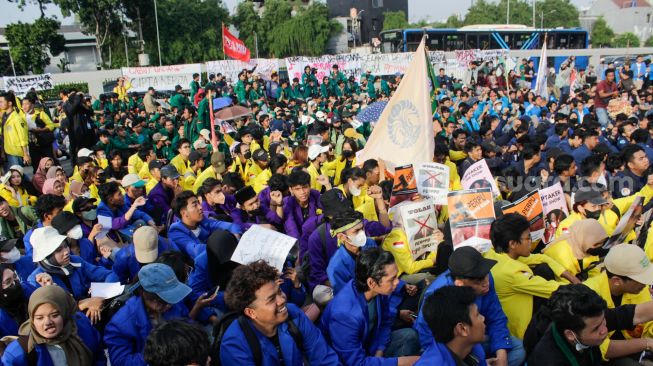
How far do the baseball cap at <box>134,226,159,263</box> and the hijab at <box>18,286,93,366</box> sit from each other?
3.01 ft

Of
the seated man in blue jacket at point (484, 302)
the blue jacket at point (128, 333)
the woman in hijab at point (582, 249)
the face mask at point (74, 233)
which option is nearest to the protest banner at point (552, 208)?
the woman in hijab at point (582, 249)

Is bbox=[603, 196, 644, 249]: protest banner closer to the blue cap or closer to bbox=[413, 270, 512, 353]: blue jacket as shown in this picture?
bbox=[413, 270, 512, 353]: blue jacket

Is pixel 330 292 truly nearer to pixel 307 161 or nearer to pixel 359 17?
pixel 307 161

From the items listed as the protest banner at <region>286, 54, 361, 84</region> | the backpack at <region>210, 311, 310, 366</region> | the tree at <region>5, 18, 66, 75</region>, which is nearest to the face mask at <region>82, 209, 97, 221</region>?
the backpack at <region>210, 311, 310, 366</region>

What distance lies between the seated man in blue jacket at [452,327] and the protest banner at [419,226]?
199 centimetres

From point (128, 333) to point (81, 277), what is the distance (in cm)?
121

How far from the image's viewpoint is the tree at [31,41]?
36312mm

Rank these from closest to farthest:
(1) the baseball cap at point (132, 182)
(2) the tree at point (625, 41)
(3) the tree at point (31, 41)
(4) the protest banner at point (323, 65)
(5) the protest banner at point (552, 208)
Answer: (5) the protest banner at point (552, 208) → (1) the baseball cap at point (132, 182) → (4) the protest banner at point (323, 65) → (3) the tree at point (31, 41) → (2) the tree at point (625, 41)

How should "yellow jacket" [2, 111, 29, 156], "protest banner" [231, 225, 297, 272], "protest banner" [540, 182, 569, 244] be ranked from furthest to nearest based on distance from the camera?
1. "yellow jacket" [2, 111, 29, 156]
2. "protest banner" [540, 182, 569, 244]
3. "protest banner" [231, 225, 297, 272]

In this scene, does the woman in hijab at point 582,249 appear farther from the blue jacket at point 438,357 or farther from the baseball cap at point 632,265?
the blue jacket at point 438,357

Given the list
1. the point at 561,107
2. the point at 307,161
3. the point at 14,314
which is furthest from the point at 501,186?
the point at 561,107

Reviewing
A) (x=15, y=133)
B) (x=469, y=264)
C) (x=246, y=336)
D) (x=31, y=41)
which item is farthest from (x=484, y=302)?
(x=31, y=41)

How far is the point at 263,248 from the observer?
3.77m

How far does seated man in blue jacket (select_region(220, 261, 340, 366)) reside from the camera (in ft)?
9.46
